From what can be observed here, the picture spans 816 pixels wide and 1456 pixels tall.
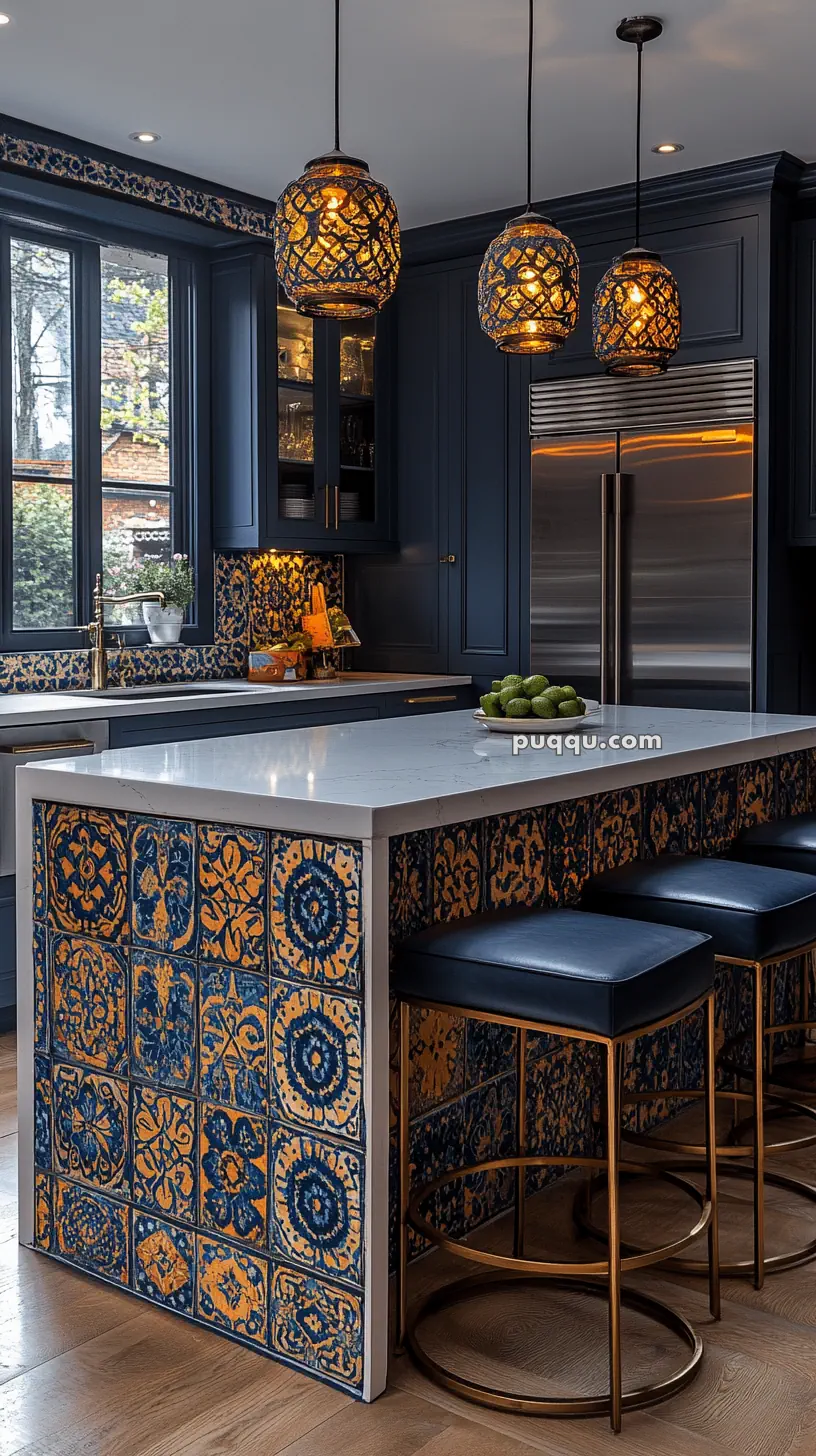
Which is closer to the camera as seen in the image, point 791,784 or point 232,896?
point 232,896

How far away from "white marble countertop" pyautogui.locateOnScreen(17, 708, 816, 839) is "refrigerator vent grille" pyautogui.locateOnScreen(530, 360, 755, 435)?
1.83 meters

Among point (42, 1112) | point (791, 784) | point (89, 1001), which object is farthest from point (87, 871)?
point (791, 784)

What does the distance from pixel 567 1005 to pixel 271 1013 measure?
49 cm

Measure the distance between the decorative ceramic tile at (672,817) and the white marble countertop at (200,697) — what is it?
1.75m

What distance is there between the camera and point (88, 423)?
4812 millimetres

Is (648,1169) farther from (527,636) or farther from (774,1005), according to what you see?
(527,636)

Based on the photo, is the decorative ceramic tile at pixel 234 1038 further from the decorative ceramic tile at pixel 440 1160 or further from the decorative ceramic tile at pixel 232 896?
the decorative ceramic tile at pixel 440 1160

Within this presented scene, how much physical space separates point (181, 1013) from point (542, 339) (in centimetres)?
153

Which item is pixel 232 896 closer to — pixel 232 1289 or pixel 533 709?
pixel 232 1289

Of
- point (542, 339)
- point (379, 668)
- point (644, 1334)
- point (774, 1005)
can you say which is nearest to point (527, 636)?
point (379, 668)

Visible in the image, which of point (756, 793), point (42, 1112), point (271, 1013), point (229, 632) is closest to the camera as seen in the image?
point (271, 1013)

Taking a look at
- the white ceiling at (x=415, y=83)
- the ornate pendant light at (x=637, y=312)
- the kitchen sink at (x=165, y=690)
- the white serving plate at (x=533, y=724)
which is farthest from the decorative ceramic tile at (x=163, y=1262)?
the white ceiling at (x=415, y=83)

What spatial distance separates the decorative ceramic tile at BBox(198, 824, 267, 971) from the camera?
84.1 inches

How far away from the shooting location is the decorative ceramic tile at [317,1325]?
202cm
